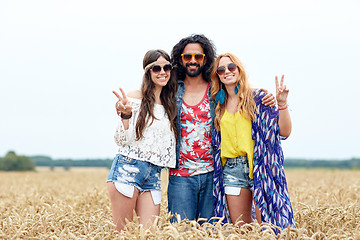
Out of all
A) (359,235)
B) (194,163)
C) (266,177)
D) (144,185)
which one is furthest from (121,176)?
(359,235)

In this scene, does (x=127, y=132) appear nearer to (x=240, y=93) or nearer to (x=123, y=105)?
(x=123, y=105)

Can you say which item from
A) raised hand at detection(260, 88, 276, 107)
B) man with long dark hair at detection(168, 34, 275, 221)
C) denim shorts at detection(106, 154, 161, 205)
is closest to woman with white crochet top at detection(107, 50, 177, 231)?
denim shorts at detection(106, 154, 161, 205)

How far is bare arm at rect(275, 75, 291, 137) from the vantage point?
456 centimetres

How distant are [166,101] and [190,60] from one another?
2.30 feet

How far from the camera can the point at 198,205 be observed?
5.20m

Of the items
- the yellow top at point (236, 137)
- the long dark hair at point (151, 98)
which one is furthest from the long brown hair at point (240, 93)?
the long dark hair at point (151, 98)

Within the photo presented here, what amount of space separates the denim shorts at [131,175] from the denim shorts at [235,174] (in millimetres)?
883

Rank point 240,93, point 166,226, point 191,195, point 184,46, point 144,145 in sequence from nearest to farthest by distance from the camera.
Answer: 1. point 166,226
2. point 144,145
3. point 240,93
4. point 191,195
5. point 184,46

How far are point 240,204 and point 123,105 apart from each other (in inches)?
72.6

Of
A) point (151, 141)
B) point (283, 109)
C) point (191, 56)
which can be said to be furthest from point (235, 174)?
point (191, 56)

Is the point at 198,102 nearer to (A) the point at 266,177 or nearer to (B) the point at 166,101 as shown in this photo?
(B) the point at 166,101

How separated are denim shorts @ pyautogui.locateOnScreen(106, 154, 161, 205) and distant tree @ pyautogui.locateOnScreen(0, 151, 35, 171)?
46288 mm

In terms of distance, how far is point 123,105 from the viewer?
4.53m

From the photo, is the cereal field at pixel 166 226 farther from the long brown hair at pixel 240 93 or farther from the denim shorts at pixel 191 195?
the long brown hair at pixel 240 93
